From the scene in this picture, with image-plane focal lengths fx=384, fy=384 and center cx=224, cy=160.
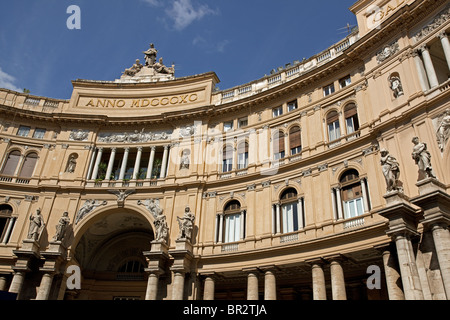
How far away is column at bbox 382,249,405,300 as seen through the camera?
16734mm

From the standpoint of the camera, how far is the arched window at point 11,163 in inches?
1166

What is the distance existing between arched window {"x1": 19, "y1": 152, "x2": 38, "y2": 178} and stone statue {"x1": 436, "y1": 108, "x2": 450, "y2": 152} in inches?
1103

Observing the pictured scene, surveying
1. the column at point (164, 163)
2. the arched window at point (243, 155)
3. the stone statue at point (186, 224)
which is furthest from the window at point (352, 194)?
the column at point (164, 163)

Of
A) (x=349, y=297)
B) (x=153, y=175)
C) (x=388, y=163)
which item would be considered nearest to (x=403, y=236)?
(x=388, y=163)

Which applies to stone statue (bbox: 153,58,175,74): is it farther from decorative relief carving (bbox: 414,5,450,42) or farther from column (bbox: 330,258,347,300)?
column (bbox: 330,258,347,300)

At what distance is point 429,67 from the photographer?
20438 millimetres

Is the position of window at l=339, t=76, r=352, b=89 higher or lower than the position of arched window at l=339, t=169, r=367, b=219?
higher

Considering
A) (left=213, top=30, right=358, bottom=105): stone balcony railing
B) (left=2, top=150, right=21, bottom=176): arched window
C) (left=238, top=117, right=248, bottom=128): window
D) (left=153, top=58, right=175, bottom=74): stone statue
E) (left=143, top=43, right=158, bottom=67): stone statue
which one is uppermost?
(left=143, top=43, right=158, bottom=67): stone statue

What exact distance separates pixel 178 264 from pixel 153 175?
8884mm

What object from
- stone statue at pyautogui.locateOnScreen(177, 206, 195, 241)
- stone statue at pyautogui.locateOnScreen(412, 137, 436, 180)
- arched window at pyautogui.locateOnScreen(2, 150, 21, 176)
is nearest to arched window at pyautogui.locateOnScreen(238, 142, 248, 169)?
stone statue at pyautogui.locateOnScreen(177, 206, 195, 241)

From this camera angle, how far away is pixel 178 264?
77.5 ft

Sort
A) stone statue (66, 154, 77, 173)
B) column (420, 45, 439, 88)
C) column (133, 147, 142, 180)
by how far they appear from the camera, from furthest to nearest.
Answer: stone statue (66, 154, 77, 173), column (133, 147, 142, 180), column (420, 45, 439, 88)

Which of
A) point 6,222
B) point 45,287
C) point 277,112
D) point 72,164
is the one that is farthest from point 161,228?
point 277,112

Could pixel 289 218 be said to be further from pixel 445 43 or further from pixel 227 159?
pixel 445 43
